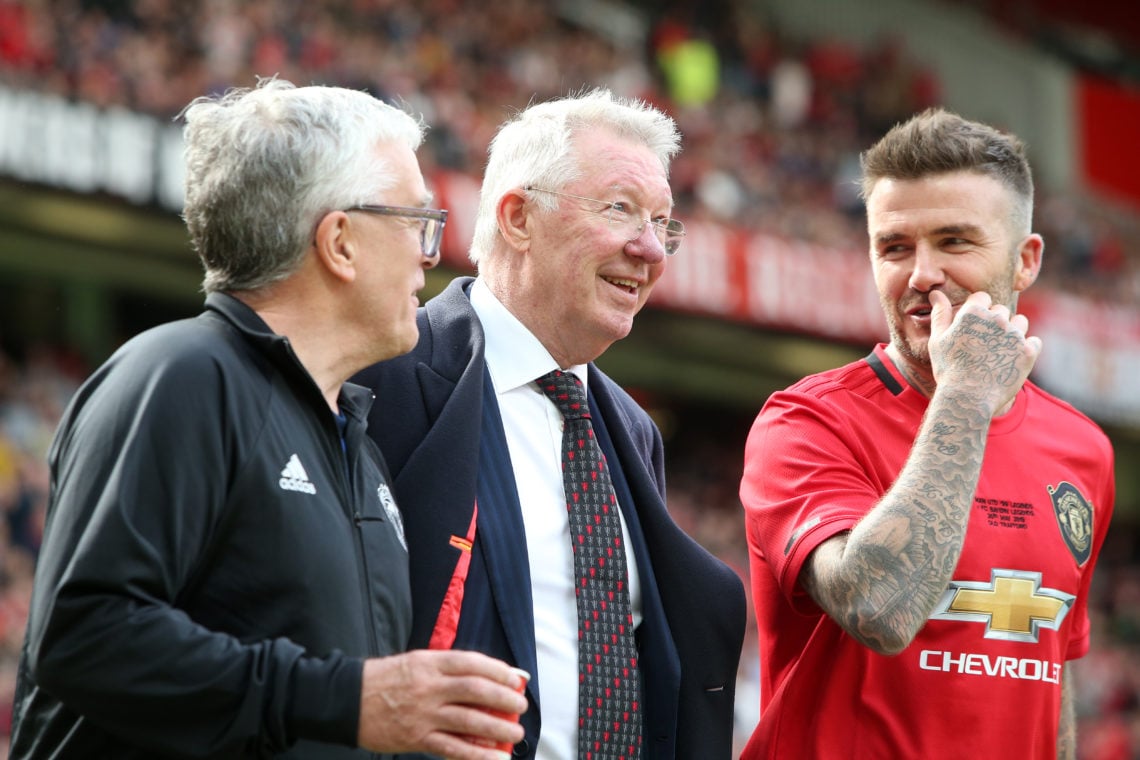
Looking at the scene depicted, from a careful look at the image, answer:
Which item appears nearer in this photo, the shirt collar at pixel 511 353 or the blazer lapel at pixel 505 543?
the blazer lapel at pixel 505 543

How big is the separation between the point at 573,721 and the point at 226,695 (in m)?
0.91

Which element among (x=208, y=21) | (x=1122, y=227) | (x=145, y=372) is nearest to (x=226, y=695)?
(x=145, y=372)

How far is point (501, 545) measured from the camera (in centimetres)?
269

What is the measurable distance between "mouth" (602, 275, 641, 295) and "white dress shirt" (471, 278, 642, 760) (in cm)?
19

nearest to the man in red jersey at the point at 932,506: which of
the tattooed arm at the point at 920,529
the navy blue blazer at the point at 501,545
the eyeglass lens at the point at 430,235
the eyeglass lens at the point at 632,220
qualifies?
the tattooed arm at the point at 920,529

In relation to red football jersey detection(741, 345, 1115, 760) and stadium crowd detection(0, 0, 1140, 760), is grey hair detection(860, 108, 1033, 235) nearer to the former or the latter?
red football jersey detection(741, 345, 1115, 760)

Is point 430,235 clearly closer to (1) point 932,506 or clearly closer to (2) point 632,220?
(2) point 632,220

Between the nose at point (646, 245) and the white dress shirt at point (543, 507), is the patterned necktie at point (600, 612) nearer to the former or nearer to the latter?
the white dress shirt at point (543, 507)

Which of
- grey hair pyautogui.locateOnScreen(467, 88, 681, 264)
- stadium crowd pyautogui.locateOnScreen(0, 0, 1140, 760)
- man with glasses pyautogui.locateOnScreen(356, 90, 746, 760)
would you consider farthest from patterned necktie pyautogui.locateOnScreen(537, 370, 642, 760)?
stadium crowd pyautogui.locateOnScreen(0, 0, 1140, 760)

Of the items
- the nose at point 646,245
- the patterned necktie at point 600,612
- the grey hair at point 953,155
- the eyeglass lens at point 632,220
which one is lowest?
the patterned necktie at point 600,612

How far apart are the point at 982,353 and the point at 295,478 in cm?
134

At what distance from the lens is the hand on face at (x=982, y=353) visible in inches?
108

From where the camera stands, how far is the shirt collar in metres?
2.94

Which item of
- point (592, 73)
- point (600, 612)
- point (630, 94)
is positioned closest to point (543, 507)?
point (600, 612)
